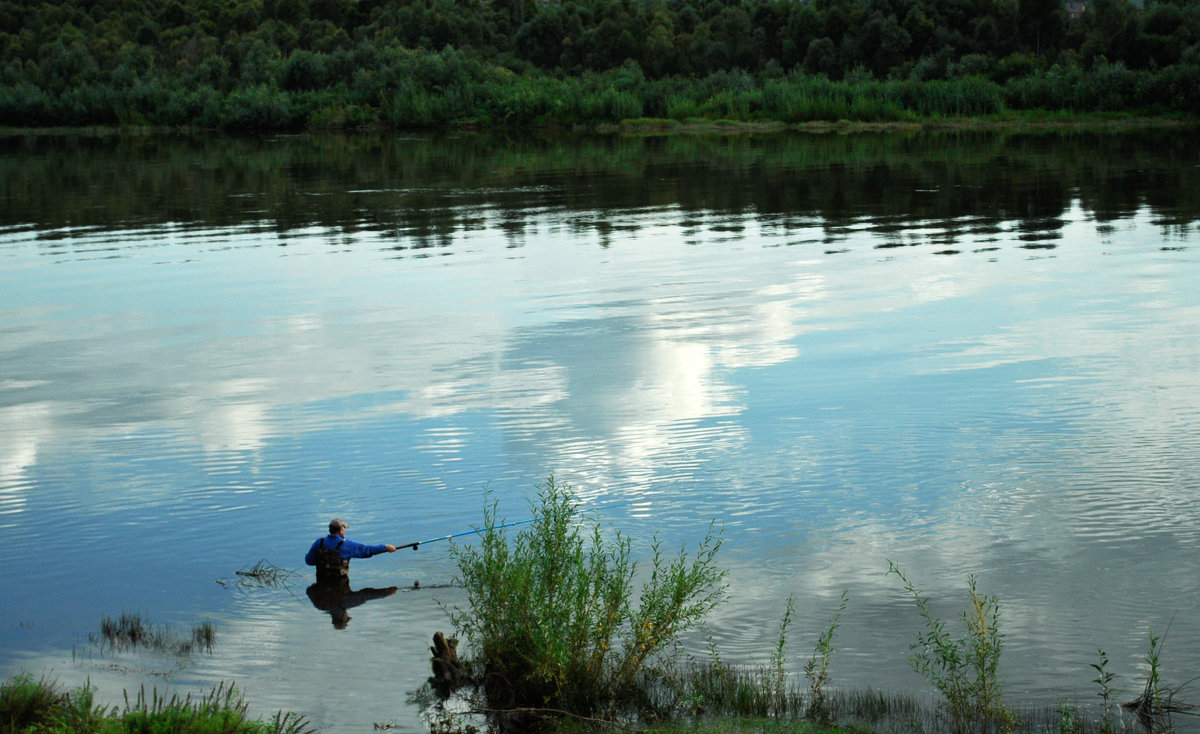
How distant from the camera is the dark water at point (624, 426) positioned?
33.7 ft

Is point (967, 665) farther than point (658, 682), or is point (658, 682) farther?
point (967, 665)

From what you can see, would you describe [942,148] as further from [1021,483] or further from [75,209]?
[1021,483]

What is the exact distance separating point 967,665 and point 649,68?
105m

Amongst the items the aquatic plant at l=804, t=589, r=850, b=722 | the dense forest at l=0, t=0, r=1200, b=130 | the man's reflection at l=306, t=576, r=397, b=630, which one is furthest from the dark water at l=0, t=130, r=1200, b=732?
the dense forest at l=0, t=0, r=1200, b=130

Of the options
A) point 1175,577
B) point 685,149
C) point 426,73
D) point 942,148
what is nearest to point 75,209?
point 685,149

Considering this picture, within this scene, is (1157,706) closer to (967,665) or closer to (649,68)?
(967,665)

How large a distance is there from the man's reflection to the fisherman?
0.05 meters

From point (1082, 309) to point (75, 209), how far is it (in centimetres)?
3435

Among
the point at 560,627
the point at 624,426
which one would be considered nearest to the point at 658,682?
the point at 560,627

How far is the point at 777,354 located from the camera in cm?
1880

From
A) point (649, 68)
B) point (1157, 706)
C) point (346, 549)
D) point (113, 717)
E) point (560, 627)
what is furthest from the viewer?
point (649, 68)

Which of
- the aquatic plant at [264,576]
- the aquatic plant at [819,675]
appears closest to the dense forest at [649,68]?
the aquatic plant at [264,576]

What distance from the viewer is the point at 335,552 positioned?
11.1 metres

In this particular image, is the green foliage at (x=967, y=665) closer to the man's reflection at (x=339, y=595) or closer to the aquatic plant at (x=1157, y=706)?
the aquatic plant at (x=1157, y=706)
